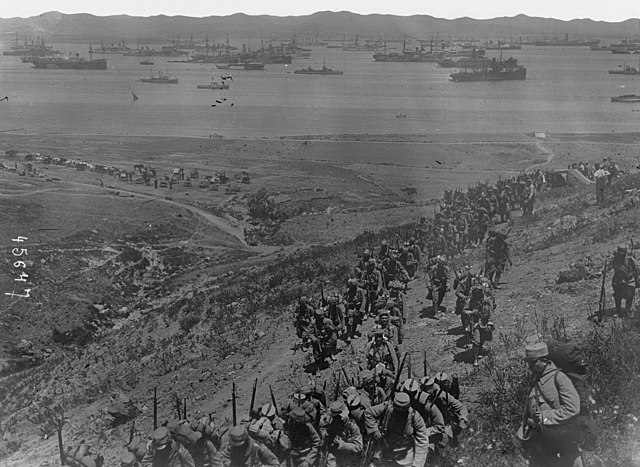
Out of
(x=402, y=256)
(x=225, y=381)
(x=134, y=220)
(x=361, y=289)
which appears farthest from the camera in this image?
(x=134, y=220)

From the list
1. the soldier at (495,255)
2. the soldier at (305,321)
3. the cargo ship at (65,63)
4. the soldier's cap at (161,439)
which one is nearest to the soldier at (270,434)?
the soldier's cap at (161,439)

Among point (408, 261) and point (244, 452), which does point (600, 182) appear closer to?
point (408, 261)

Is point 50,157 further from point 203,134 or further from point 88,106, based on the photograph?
point 88,106

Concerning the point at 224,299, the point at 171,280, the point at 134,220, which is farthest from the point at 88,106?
the point at 224,299

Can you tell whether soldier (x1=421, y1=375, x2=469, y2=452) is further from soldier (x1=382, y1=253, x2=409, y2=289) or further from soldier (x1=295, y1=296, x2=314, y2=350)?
soldier (x1=382, y1=253, x2=409, y2=289)

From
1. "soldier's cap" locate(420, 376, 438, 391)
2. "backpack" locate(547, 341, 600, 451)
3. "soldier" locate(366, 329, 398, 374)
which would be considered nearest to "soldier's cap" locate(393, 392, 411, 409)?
"soldier's cap" locate(420, 376, 438, 391)

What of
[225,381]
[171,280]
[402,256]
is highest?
[402,256]
